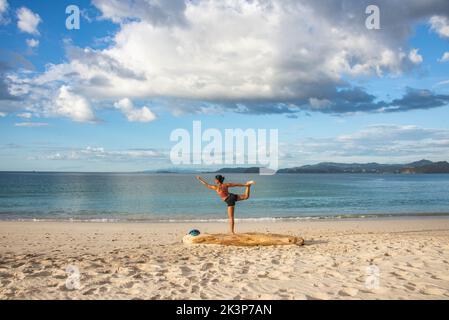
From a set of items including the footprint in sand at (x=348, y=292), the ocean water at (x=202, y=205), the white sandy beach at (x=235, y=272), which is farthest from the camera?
the ocean water at (x=202, y=205)

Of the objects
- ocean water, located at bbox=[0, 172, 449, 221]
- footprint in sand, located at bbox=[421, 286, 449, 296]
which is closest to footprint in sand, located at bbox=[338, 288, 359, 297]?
footprint in sand, located at bbox=[421, 286, 449, 296]

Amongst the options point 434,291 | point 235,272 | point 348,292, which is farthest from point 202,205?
point 434,291

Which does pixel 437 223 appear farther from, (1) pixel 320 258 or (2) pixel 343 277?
(2) pixel 343 277

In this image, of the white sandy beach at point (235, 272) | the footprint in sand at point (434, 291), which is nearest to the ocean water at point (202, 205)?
the white sandy beach at point (235, 272)

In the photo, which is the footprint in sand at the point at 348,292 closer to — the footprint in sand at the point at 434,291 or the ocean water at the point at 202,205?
the footprint in sand at the point at 434,291

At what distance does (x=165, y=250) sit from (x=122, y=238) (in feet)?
15.6

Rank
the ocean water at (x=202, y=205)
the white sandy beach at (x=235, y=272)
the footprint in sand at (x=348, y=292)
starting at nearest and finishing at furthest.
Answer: the footprint in sand at (x=348, y=292)
the white sandy beach at (x=235, y=272)
the ocean water at (x=202, y=205)

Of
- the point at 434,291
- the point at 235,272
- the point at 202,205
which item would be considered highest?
the point at 434,291

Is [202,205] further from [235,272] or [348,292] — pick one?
[348,292]

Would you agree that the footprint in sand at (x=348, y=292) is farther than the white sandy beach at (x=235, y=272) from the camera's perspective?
No

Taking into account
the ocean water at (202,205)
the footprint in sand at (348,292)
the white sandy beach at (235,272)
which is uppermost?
the footprint in sand at (348,292)

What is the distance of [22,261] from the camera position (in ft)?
31.0
